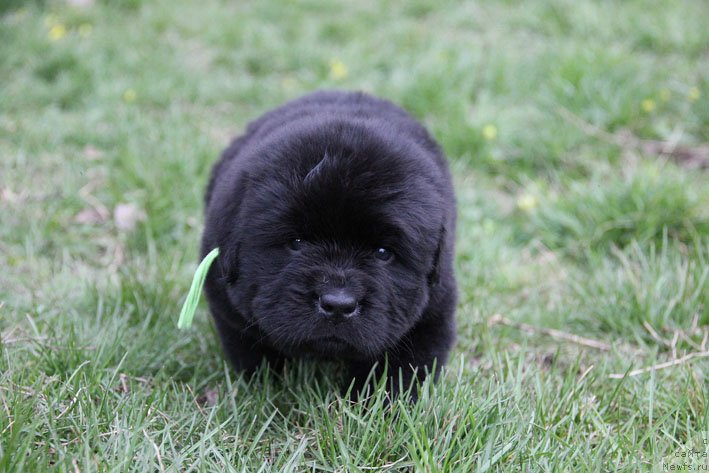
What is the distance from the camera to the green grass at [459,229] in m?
2.49

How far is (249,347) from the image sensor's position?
9.65ft

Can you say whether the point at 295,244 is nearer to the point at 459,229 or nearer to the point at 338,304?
the point at 338,304

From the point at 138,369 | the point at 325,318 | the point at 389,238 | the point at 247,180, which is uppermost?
the point at 247,180

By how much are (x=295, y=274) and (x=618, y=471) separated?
1.26 meters

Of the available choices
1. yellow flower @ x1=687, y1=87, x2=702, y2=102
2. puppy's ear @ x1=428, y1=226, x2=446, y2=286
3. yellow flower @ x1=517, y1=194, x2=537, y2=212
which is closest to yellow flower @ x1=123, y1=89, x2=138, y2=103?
yellow flower @ x1=517, y1=194, x2=537, y2=212

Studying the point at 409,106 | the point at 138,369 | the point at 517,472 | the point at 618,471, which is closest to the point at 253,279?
the point at 138,369

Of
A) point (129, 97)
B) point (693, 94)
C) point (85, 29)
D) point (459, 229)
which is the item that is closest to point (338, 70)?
point (129, 97)

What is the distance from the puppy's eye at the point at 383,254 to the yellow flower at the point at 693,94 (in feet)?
13.1

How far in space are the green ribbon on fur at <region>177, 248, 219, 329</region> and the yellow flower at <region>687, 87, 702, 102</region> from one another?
431 centimetres

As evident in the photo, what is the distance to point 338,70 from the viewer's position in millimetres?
6281

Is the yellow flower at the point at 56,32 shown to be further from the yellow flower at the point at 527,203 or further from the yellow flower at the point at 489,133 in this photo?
the yellow flower at the point at 527,203

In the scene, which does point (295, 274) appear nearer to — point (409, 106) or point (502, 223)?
point (502, 223)

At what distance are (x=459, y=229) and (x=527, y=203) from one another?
1.62 feet

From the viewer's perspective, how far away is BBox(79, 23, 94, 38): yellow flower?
6.58 metres
